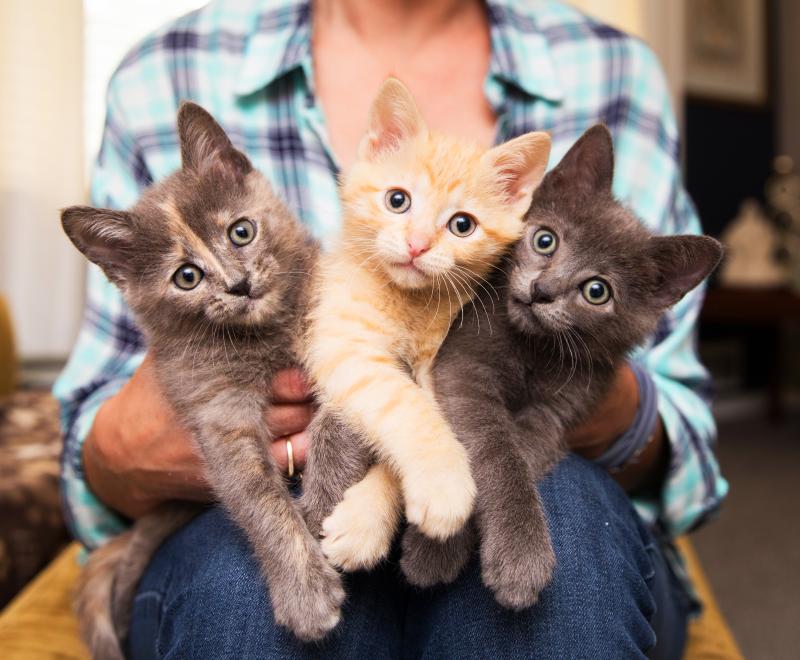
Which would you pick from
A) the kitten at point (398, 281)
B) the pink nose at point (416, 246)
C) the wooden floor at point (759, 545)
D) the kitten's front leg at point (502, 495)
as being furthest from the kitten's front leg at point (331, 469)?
the wooden floor at point (759, 545)

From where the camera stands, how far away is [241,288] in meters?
0.96

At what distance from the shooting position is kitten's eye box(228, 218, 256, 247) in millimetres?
1001

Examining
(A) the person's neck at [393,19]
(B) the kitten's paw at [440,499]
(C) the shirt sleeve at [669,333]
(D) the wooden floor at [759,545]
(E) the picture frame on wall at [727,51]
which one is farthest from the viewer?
(E) the picture frame on wall at [727,51]

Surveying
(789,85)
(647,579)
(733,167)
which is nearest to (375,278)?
(647,579)

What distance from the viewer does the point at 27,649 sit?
117 cm

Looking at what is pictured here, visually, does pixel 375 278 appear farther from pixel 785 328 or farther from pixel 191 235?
pixel 785 328

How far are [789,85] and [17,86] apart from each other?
454 centimetres

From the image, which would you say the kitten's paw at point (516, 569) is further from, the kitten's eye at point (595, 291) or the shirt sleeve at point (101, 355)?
the shirt sleeve at point (101, 355)

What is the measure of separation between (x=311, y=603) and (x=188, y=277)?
45cm

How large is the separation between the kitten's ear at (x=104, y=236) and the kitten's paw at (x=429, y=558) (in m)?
0.54

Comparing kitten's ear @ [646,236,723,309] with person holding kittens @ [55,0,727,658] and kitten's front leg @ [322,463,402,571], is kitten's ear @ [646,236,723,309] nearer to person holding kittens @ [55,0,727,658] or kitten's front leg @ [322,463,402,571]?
person holding kittens @ [55,0,727,658]

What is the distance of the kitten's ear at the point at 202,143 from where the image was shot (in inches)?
39.8

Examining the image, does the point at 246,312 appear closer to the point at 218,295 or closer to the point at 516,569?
the point at 218,295

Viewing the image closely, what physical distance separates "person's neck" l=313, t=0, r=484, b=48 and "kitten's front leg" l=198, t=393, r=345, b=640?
0.92 m
